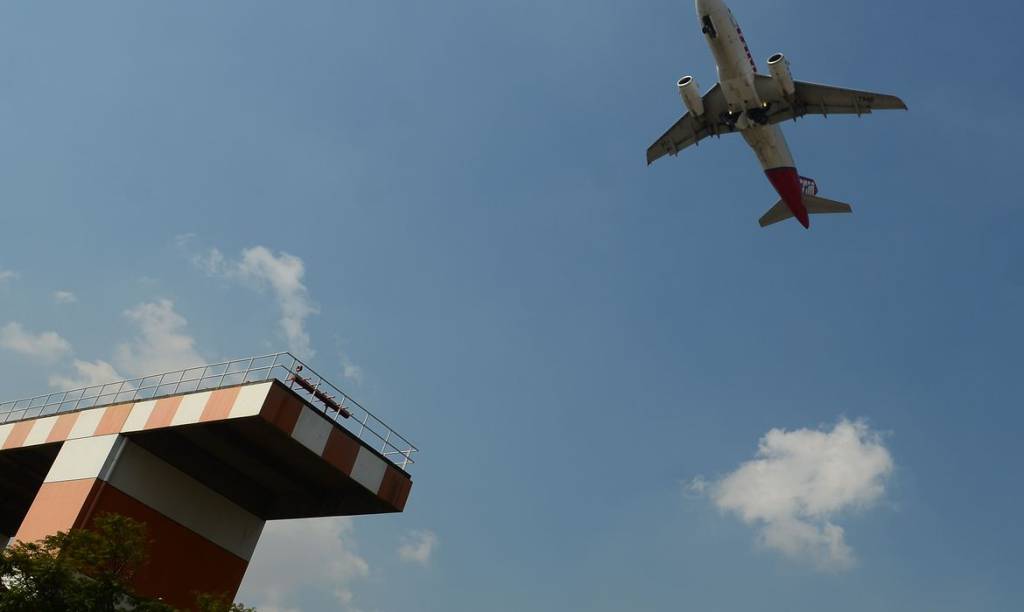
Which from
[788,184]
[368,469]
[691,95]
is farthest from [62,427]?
[788,184]

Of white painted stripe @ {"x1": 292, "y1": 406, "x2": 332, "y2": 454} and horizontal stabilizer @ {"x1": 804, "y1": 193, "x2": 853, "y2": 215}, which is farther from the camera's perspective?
horizontal stabilizer @ {"x1": 804, "y1": 193, "x2": 853, "y2": 215}

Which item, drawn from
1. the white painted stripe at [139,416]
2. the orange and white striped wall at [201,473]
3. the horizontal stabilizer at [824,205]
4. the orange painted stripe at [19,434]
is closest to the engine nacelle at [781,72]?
the horizontal stabilizer at [824,205]

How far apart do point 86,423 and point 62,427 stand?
1.56 meters

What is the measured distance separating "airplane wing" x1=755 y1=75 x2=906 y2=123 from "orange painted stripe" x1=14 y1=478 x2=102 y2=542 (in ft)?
110

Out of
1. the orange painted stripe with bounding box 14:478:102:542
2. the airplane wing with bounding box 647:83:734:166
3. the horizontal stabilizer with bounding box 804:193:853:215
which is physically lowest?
the orange painted stripe with bounding box 14:478:102:542

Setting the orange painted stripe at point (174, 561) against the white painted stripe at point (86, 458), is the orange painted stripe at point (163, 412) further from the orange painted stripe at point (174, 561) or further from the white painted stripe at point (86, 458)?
the orange painted stripe at point (174, 561)

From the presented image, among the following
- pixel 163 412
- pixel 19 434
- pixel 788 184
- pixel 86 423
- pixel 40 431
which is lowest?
pixel 19 434

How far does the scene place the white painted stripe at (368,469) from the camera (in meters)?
30.1

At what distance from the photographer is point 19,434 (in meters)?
32.6

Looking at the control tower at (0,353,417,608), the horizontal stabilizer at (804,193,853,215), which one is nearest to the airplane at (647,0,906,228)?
the horizontal stabilizer at (804,193,853,215)

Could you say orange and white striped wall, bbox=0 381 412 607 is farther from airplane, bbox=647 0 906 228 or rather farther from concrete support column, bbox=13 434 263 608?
airplane, bbox=647 0 906 228

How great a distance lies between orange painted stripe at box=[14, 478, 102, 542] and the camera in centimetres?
2641

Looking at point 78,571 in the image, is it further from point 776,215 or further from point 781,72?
point 776,215

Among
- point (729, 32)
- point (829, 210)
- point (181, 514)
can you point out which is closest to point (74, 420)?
point (181, 514)
